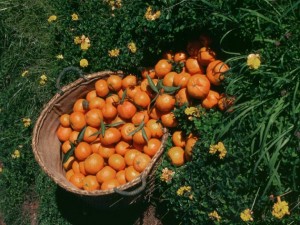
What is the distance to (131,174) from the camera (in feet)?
11.8

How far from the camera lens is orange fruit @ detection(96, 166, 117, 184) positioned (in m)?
3.69

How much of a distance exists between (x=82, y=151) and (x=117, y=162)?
387 mm

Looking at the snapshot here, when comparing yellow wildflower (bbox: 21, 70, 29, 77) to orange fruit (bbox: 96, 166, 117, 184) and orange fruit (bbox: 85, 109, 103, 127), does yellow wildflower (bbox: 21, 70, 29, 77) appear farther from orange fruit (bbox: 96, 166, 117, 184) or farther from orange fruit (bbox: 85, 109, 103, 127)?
orange fruit (bbox: 96, 166, 117, 184)

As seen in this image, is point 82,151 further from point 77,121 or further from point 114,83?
point 114,83

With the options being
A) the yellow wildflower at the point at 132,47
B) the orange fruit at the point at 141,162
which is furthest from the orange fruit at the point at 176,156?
the yellow wildflower at the point at 132,47

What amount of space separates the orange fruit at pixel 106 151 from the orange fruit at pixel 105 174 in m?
0.12

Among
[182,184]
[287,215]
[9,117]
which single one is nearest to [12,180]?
[9,117]

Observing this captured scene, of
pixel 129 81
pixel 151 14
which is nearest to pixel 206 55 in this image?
pixel 151 14

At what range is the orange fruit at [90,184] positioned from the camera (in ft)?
12.2

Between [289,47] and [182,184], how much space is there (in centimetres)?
144

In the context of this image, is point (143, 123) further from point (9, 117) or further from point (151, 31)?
point (9, 117)

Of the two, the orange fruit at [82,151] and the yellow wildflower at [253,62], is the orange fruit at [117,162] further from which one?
the yellow wildflower at [253,62]

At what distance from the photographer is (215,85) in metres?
3.48

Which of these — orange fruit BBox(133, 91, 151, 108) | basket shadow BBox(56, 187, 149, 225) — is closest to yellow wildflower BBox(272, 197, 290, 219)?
orange fruit BBox(133, 91, 151, 108)
